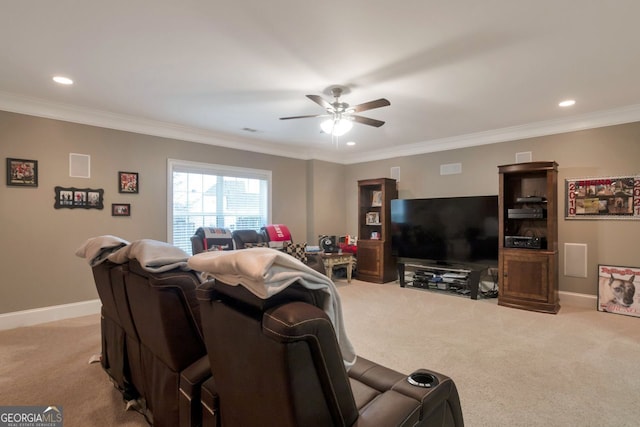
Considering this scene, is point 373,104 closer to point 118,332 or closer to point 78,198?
point 118,332

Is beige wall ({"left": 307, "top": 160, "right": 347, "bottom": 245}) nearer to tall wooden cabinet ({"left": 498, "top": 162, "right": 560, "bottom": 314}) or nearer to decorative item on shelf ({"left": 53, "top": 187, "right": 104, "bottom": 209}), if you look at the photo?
tall wooden cabinet ({"left": 498, "top": 162, "right": 560, "bottom": 314})

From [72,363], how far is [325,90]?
11.1 ft

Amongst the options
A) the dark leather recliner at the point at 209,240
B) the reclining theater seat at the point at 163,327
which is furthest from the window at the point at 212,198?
the reclining theater seat at the point at 163,327

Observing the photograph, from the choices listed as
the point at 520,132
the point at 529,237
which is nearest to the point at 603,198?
the point at 529,237

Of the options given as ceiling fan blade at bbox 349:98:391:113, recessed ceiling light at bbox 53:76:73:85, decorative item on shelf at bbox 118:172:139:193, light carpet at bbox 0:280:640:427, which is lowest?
light carpet at bbox 0:280:640:427

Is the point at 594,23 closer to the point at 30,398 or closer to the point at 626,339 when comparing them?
the point at 626,339

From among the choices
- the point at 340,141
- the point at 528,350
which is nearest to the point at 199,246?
the point at 340,141

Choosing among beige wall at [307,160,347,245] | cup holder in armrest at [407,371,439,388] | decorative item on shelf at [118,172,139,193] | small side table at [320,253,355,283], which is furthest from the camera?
beige wall at [307,160,347,245]

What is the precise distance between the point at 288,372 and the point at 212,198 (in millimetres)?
4866

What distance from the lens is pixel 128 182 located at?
4.37 m

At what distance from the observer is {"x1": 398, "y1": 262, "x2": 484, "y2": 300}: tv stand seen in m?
4.77

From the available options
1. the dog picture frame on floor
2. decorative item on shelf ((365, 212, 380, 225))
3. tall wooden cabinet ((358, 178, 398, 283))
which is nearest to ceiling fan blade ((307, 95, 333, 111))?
tall wooden cabinet ((358, 178, 398, 283))

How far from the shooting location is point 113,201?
4.26m

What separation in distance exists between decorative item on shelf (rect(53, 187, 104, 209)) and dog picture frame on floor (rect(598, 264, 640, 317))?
6487 millimetres
